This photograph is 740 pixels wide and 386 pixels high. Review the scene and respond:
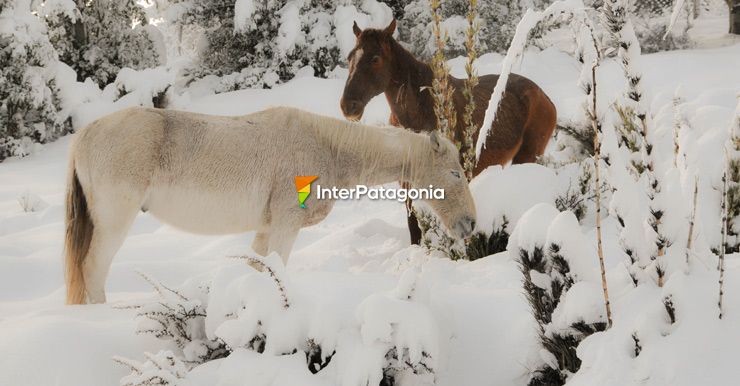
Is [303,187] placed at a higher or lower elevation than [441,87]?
lower

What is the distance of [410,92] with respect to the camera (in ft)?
14.7

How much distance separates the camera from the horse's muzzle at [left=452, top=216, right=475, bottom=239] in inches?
142

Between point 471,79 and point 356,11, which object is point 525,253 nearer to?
point 471,79

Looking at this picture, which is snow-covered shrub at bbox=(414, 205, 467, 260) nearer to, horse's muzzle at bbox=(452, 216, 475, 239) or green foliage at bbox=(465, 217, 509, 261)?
green foliage at bbox=(465, 217, 509, 261)

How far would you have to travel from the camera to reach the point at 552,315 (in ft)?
6.58

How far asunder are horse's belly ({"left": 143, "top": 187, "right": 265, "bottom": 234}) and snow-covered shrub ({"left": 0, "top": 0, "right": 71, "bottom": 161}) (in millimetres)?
7281

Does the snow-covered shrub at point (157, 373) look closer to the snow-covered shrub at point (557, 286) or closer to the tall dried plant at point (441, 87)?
the snow-covered shrub at point (557, 286)

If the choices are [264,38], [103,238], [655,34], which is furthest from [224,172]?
[655,34]

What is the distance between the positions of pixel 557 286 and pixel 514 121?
308 centimetres

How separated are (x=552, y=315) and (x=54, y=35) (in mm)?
11247

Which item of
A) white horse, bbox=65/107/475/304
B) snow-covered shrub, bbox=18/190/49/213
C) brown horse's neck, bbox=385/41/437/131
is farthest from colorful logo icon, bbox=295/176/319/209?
snow-covered shrub, bbox=18/190/49/213

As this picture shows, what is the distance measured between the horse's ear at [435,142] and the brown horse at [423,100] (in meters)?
0.64

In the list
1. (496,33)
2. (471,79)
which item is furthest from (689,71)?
(471,79)

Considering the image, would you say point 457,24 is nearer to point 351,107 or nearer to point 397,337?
point 351,107
